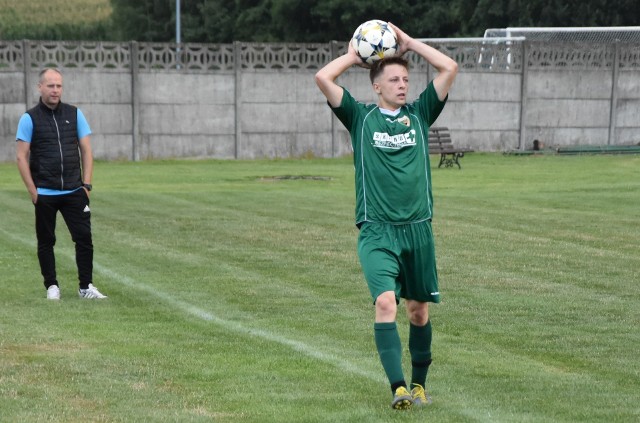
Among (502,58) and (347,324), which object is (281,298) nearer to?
(347,324)

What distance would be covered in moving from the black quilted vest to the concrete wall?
19.5 meters

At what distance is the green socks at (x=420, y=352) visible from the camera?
7.08m

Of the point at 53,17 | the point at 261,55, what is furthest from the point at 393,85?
the point at 53,17

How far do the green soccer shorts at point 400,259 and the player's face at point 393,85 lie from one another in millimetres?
689

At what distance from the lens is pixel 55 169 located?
11.1 m

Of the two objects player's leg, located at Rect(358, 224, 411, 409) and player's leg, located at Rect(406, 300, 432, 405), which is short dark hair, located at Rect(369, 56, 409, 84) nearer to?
player's leg, located at Rect(358, 224, 411, 409)

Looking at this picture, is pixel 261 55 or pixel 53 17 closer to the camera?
pixel 261 55

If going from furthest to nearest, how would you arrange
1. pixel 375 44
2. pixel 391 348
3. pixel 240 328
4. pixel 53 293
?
pixel 53 293 < pixel 240 328 < pixel 375 44 < pixel 391 348

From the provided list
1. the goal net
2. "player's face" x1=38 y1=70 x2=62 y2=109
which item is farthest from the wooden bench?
"player's face" x1=38 y1=70 x2=62 y2=109

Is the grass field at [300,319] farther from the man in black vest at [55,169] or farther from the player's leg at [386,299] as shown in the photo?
the man in black vest at [55,169]

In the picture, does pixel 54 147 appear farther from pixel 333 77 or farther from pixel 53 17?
pixel 53 17

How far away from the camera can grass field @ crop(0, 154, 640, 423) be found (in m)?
7.05

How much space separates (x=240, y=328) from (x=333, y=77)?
3030mm

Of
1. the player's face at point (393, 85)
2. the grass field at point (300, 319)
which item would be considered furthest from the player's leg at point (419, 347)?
the player's face at point (393, 85)
